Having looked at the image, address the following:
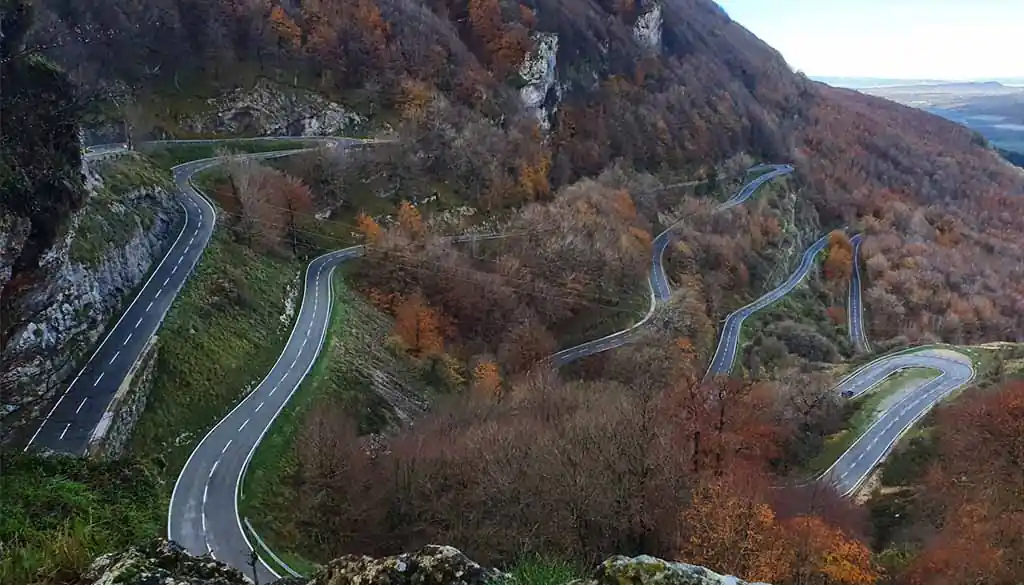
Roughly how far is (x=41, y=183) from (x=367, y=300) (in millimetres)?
27738

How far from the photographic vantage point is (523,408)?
36.4 m

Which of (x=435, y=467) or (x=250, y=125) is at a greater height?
(x=250, y=125)

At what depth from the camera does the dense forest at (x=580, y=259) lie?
24.2 meters

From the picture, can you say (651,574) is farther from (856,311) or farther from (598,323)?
(856,311)

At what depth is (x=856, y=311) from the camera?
95375mm

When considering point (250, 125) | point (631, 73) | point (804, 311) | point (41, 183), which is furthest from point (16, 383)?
point (631, 73)

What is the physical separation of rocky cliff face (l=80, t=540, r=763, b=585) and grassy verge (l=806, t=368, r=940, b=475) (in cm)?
3965

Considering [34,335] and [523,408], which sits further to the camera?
[523,408]

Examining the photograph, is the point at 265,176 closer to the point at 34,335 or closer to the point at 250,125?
the point at 250,125

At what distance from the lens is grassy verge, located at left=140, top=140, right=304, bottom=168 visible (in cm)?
5906

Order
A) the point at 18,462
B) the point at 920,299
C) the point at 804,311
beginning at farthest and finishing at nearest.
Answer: the point at 920,299 < the point at 804,311 < the point at 18,462

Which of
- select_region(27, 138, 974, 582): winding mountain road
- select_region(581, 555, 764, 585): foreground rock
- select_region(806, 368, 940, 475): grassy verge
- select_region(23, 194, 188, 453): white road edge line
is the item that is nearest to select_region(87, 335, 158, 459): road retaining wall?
select_region(27, 138, 974, 582): winding mountain road

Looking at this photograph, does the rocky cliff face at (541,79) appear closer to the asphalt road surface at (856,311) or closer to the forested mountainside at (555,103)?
the forested mountainside at (555,103)

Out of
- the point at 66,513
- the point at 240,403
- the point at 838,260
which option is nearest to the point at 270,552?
the point at 240,403
